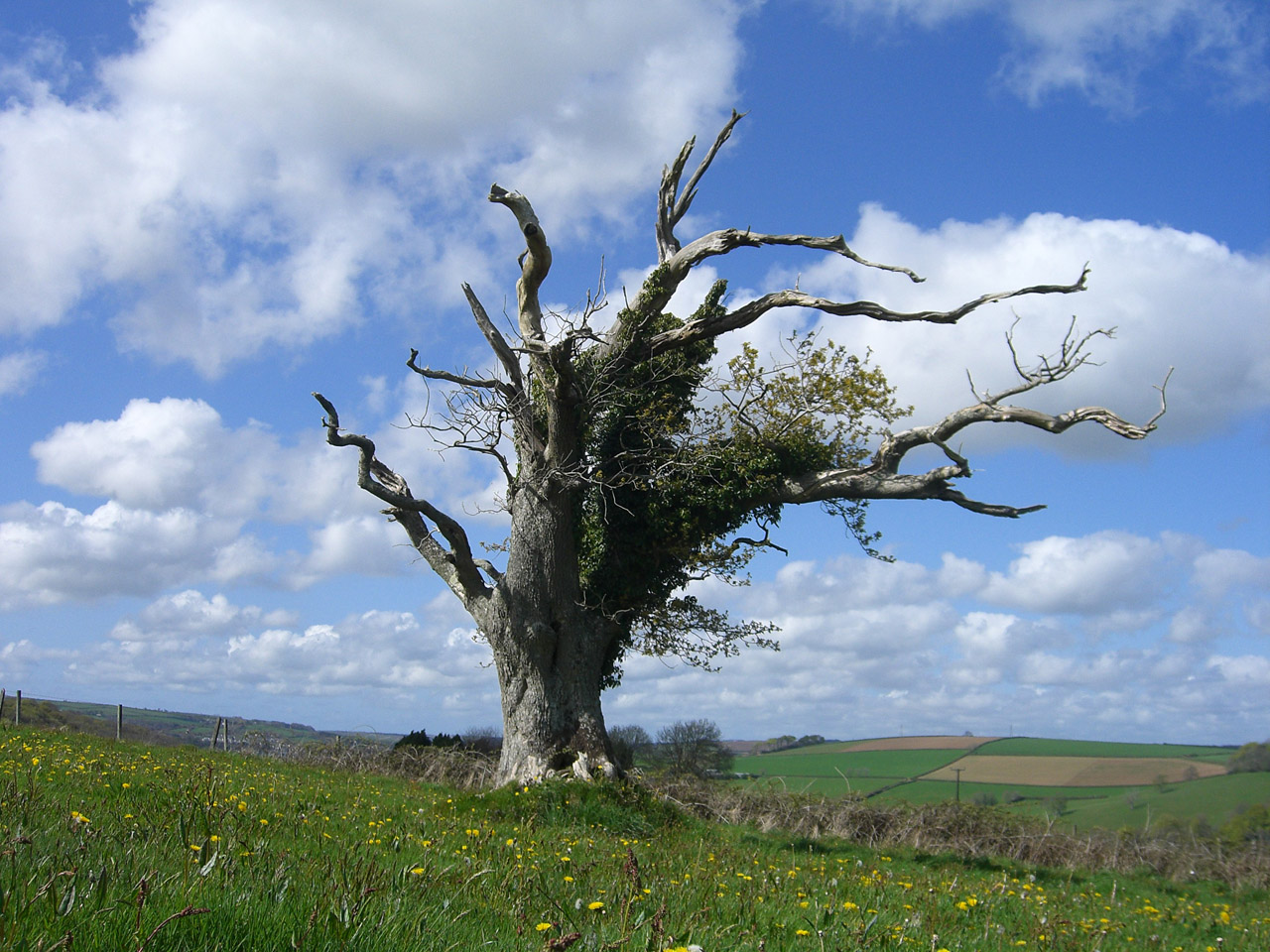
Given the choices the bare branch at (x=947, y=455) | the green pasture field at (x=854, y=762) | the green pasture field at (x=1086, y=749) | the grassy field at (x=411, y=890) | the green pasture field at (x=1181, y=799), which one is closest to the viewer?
the grassy field at (x=411, y=890)

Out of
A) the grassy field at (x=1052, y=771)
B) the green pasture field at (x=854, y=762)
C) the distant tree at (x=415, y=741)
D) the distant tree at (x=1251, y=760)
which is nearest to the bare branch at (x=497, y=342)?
the distant tree at (x=415, y=741)

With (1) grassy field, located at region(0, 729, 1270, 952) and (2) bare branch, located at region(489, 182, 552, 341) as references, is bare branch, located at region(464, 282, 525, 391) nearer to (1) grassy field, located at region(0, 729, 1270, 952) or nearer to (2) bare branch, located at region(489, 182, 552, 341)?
(2) bare branch, located at region(489, 182, 552, 341)

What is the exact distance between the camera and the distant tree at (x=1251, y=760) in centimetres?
4044

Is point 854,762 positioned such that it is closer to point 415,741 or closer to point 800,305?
point 415,741

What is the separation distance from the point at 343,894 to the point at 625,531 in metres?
14.6

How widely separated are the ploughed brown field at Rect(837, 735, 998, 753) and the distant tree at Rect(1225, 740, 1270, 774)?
21.3m

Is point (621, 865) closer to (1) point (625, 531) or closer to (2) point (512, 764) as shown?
(2) point (512, 764)

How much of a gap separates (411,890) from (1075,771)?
197 ft

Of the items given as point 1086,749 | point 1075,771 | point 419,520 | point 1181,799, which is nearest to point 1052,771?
point 1075,771

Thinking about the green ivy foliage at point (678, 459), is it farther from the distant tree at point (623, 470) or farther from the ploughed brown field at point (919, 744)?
the ploughed brown field at point (919, 744)

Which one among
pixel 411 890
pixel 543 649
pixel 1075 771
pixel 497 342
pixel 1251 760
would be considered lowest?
pixel 1075 771

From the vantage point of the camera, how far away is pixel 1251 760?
41.5m

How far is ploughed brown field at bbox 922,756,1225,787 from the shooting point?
161 ft

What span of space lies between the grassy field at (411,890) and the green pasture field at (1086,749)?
56.6 meters
